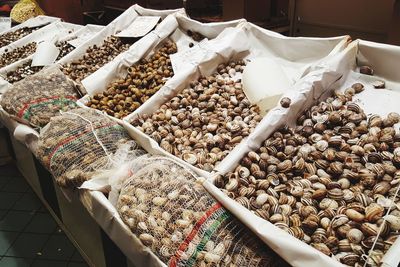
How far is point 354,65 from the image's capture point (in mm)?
1613

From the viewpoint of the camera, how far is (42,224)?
8.28 feet

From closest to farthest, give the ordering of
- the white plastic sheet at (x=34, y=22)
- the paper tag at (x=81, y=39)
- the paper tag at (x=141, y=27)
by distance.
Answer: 1. the paper tag at (x=141, y=27)
2. the paper tag at (x=81, y=39)
3. the white plastic sheet at (x=34, y=22)

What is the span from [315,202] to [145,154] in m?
0.76

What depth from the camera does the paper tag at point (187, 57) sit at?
199 centimetres

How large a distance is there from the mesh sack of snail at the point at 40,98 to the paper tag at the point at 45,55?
Answer: 470mm

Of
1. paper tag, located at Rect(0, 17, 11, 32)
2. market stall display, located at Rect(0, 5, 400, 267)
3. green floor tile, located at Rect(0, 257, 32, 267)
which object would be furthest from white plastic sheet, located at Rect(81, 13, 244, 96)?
paper tag, located at Rect(0, 17, 11, 32)

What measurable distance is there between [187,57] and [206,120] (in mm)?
626

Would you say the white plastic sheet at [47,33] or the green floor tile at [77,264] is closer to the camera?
the green floor tile at [77,264]

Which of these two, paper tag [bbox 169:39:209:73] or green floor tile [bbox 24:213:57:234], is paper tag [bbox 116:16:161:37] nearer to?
paper tag [bbox 169:39:209:73]

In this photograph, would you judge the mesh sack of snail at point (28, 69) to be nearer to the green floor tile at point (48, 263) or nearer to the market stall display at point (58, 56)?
the market stall display at point (58, 56)

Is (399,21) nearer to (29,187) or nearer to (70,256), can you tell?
(70,256)

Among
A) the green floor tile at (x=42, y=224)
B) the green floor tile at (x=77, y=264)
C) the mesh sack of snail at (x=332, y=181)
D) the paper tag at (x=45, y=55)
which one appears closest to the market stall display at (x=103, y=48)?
the paper tag at (x=45, y=55)

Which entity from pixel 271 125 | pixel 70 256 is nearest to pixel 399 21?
pixel 271 125

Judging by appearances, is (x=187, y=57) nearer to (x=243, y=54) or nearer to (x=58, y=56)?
(x=243, y=54)
